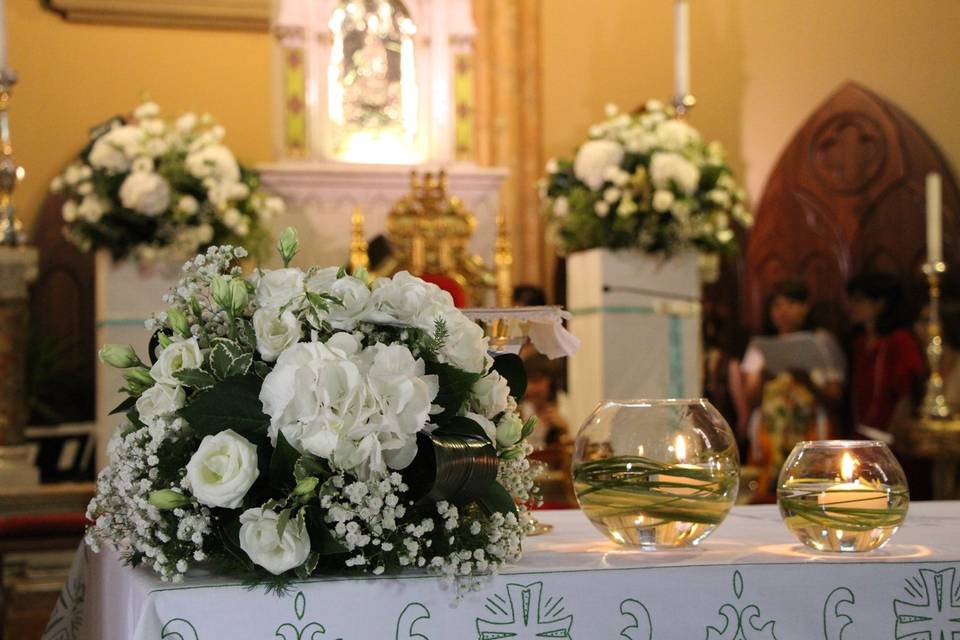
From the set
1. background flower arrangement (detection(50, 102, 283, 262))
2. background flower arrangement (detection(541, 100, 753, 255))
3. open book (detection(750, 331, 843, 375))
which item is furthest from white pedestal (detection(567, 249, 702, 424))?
background flower arrangement (detection(50, 102, 283, 262))

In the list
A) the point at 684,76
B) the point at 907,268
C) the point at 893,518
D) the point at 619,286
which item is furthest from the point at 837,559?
the point at 907,268

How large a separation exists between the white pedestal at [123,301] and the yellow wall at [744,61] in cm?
349

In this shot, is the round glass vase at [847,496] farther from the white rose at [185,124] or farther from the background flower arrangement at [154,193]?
the white rose at [185,124]

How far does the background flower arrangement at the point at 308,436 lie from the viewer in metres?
1.58

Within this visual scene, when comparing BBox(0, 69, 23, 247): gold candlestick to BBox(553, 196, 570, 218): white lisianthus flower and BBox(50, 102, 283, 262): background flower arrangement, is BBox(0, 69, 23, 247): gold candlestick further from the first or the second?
BBox(553, 196, 570, 218): white lisianthus flower

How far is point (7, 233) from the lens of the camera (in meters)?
5.44

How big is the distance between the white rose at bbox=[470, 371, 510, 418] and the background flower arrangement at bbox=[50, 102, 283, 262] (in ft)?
13.7

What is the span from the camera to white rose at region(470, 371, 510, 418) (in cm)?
175

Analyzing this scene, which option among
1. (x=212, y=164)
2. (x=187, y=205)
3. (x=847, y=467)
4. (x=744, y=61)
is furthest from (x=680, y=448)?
(x=744, y=61)

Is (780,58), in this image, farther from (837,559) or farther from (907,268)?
(837,559)

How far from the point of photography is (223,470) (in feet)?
5.14

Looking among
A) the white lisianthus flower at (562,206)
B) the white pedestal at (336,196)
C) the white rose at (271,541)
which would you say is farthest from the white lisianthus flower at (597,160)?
the white rose at (271,541)

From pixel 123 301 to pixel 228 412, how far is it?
4475 millimetres

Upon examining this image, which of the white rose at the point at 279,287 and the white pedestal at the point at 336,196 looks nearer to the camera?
the white rose at the point at 279,287
